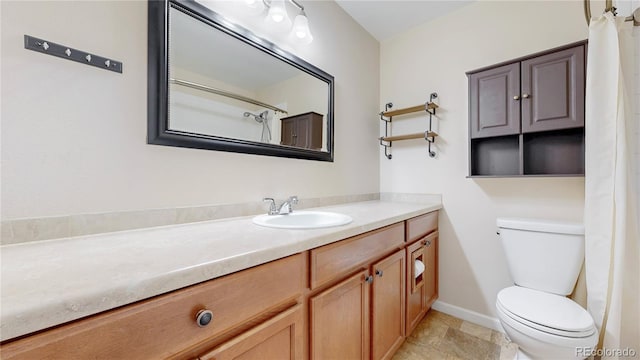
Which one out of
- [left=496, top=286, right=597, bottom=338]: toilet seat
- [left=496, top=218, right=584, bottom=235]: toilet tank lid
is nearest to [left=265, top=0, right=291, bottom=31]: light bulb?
[left=496, top=218, right=584, bottom=235]: toilet tank lid

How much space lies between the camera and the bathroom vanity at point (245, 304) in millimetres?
429

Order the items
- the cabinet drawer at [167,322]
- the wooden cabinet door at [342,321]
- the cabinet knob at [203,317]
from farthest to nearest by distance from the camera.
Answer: the wooden cabinet door at [342,321]
the cabinet knob at [203,317]
the cabinet drawer at [167,322]

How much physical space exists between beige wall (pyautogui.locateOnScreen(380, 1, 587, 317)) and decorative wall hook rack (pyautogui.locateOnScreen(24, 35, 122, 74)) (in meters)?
2.08

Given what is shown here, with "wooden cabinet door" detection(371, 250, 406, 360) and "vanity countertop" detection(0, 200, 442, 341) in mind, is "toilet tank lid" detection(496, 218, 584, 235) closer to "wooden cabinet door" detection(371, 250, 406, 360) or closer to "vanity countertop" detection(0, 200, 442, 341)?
"wooden cabinet door" detection(371, 250, 406, 360)

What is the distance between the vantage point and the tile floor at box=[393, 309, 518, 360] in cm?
153

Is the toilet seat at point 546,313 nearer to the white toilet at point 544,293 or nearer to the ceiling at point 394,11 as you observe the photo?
the white toilet at point 544,293

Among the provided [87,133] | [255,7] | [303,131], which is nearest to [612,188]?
[303,131]

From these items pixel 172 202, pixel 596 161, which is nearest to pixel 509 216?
pixel 596 161

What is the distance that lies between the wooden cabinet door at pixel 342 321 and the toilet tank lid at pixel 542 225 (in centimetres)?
112

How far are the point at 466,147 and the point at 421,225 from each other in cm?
75

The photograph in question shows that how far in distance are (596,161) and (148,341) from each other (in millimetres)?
2003

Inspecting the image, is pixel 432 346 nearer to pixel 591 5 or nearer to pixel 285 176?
pixel 285 176

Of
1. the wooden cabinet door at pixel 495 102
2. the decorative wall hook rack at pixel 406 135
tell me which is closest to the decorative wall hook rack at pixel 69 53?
the decorative wall hook rack at pixel 406 135

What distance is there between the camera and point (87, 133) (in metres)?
0.86
